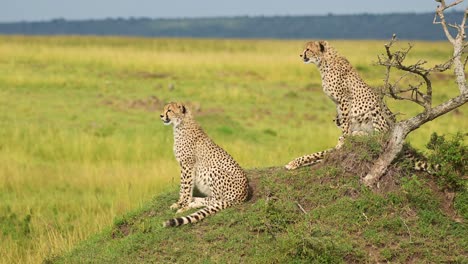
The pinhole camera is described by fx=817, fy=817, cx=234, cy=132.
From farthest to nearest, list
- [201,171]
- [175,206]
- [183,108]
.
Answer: [183,108], [175,206], [201,171]

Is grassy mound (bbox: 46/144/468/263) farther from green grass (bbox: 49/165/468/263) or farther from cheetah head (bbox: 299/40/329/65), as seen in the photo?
cheetah head (bbox: 299/40/329/65)

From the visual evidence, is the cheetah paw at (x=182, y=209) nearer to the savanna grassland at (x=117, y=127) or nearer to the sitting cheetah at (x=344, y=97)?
the sitting cheetah at (x=344, y=97)

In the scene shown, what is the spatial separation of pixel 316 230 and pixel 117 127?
9421 millimetres

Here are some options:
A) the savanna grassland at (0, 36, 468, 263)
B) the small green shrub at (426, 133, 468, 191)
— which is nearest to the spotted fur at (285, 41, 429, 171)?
the small green shrub at (426, 133, 468, 191)

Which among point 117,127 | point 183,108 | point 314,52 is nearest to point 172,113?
point 183,108

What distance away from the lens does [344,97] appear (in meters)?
7.22

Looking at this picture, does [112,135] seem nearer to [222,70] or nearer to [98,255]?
[98,255]

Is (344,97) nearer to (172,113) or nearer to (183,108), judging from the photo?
(183,108)

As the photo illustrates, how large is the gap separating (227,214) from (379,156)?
4.28 ft

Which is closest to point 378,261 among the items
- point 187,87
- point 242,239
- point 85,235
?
point 242,239

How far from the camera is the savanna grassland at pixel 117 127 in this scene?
9359 millimetres

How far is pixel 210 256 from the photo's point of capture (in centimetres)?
599

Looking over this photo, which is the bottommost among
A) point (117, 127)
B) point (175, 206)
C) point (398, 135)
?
point (117, 127)

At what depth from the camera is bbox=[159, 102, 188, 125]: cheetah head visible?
6949 millimetres
